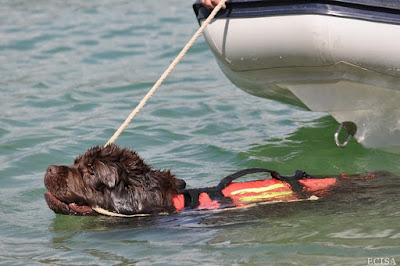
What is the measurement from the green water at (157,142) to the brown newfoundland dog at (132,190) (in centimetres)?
11

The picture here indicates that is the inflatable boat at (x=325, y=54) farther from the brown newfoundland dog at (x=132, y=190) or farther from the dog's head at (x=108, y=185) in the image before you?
the dog's head at (x=108, y=185)

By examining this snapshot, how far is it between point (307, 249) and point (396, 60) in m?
2.06

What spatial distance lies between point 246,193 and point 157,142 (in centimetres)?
273

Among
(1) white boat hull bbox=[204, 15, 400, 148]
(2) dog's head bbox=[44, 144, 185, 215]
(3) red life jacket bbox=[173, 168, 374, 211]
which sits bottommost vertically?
(3) red life jacket bbox=[173, 168, 374, 211]

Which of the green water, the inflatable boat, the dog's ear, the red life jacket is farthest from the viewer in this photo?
the inflatable boat

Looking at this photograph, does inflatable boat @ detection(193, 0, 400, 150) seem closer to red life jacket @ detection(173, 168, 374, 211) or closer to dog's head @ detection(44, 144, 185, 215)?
red life jacket @ detection(173, 168, 374, 211)

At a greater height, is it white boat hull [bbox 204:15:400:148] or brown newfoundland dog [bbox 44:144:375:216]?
white boat hull [bbox 204:15:400:148]

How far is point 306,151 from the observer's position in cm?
863

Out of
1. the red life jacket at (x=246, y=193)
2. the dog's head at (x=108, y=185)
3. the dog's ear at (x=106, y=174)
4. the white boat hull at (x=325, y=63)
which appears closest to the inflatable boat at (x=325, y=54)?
the white boat hull at (x=325, y=63)

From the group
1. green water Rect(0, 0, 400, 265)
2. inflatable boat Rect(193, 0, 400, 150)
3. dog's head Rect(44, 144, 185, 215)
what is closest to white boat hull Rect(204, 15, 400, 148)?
inflatable boat Rect(193, 0, 400, 150)

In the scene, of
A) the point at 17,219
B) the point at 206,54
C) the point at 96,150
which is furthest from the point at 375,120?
the point at 206,54

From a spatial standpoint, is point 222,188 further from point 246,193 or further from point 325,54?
point 325,54

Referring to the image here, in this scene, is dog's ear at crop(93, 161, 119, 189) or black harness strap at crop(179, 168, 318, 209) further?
black harness strap at crop(179, 168, 318, 209)

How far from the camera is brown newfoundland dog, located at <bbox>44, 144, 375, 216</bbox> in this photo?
20.9 feet
